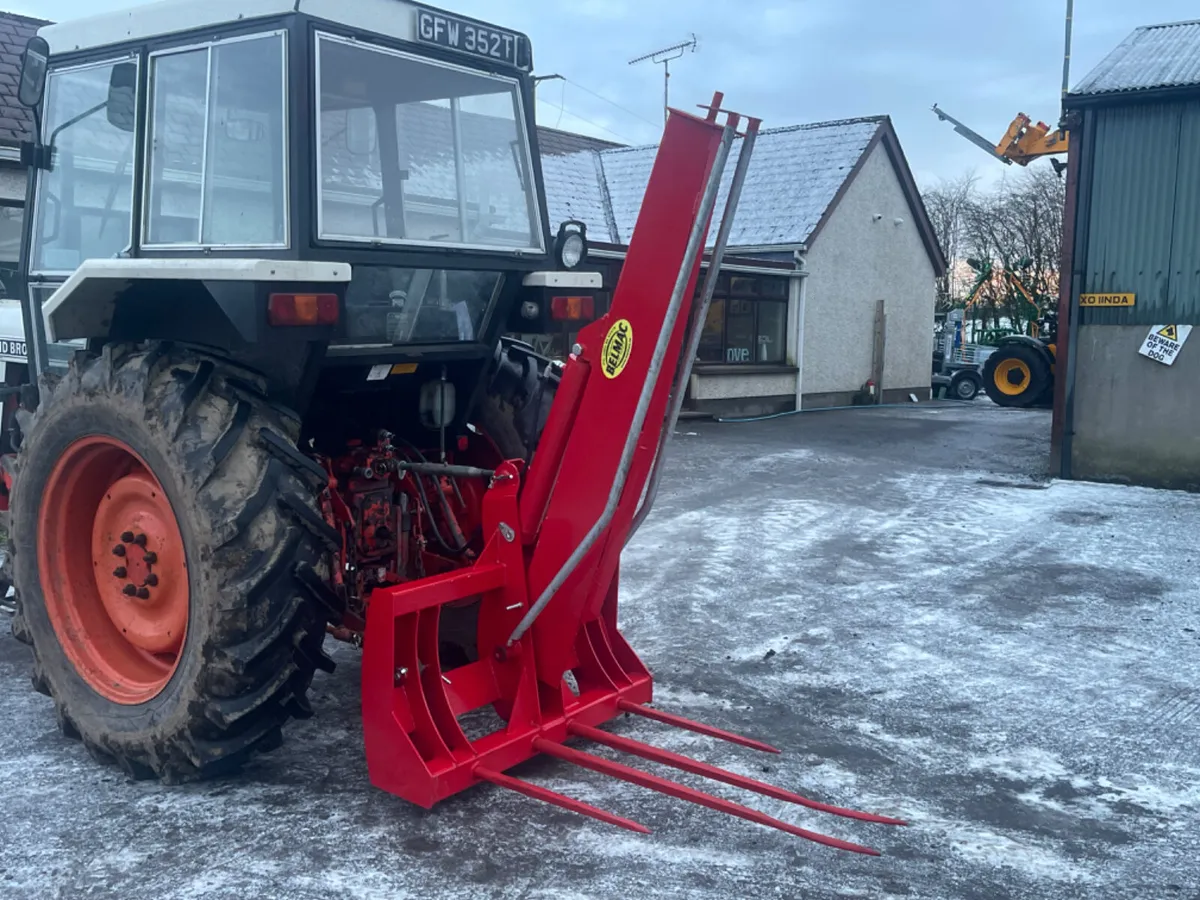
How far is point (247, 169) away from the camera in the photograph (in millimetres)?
3438


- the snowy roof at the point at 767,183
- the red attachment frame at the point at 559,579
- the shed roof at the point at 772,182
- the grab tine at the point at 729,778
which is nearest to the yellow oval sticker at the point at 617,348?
the red attachment frame at the point at 559,579

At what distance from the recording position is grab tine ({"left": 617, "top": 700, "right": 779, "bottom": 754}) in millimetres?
3682

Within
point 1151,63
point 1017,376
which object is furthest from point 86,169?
point 1017,376

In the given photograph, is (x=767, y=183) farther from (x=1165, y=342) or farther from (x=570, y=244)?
(x=570, y=244)

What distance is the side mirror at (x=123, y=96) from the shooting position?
3.72 m

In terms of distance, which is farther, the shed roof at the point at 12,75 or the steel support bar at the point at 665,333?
the shed roof at the point at 12,75

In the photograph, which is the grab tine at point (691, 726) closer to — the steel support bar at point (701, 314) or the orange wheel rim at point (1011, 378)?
the steel support bar at point (701, 314)

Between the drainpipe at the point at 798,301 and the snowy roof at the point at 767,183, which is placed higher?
the snowy roof at the point at 767,183

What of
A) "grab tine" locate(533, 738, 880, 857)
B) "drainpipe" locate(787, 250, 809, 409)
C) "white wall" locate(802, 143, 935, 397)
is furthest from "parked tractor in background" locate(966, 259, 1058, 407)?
"grab tine" locate(533, 738, 880, 857)

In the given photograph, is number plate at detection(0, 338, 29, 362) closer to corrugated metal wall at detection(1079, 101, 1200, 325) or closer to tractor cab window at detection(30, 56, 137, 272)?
tractor cab window at detection(30, 56, 137, 272)

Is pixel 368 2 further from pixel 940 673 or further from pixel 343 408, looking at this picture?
pixel 940 673

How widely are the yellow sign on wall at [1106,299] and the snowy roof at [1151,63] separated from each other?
74.2 inches

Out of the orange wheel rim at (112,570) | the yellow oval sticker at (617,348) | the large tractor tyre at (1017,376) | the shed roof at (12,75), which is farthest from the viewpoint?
the large tractor tyre at (1017,376)

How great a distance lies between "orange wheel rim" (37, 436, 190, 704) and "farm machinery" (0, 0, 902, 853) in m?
0.01
